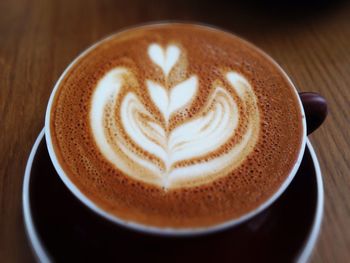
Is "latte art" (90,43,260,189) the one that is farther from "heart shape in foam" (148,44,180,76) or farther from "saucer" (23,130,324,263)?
"saucer" (23,130,324,263)

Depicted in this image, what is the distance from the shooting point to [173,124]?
2.56 ft

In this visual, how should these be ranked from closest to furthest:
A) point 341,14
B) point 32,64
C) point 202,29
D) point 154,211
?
point 154,211 → point 202,29 → point 32,64 → point 341,14

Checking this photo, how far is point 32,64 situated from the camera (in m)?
1.10

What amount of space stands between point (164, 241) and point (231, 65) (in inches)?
16.1

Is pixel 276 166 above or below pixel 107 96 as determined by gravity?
below

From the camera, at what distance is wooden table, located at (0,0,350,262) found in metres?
0.84

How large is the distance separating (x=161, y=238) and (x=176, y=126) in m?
0.22

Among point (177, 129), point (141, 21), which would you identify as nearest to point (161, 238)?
point (177, 129)

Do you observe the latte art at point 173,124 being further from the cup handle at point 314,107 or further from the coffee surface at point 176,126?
the cup handle at point 314,107

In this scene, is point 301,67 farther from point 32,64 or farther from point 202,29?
point 32,64

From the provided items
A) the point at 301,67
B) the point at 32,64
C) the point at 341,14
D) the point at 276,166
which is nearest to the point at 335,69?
the point at 301,67

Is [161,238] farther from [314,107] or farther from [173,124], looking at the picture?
[314,107]

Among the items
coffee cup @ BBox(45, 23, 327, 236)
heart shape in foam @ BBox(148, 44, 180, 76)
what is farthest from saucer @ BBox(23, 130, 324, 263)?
heart shape in foam @ BBox(148, 44, 180, 76)

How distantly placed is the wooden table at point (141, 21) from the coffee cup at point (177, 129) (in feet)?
0.65
